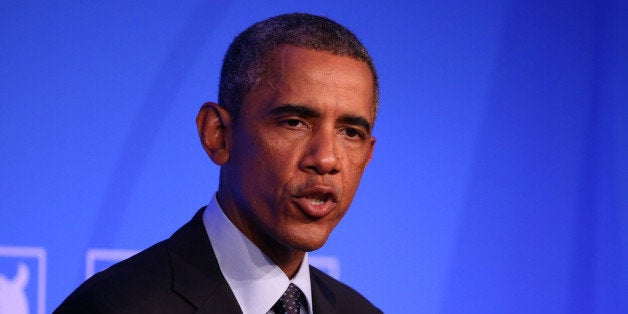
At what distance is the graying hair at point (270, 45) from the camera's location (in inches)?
69.9

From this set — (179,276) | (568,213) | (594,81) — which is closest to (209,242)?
(179,276)

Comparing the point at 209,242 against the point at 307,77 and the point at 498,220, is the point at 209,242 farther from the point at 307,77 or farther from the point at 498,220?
the point at 498,220

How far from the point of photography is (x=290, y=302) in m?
1.83

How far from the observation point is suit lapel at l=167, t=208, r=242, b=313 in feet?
5.79

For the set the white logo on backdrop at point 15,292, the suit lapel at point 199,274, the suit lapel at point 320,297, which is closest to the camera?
the suit lapel at point 199,274

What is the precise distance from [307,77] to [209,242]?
40cm

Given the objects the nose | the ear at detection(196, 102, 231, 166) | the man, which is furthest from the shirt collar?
the nose

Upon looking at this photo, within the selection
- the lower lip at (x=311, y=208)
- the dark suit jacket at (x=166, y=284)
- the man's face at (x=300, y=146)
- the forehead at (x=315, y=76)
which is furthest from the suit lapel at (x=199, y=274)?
the forehead at (x=315, y=76)

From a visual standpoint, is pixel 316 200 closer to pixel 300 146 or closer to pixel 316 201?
pixel 316 201

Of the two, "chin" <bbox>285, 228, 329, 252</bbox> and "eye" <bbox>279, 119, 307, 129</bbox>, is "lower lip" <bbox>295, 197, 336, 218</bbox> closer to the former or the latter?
"chin" <bbox>285, 228, 329, 252</bbox>

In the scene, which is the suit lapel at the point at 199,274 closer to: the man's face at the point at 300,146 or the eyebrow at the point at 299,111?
the man's face at the point at 300,146

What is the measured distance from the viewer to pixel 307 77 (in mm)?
1718

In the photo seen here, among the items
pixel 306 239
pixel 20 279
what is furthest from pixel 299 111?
pixel 20 279

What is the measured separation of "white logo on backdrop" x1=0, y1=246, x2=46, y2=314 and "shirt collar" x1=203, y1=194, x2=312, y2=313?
721 millimetres
